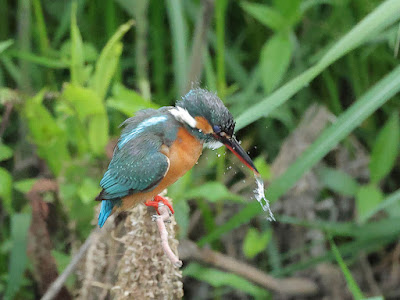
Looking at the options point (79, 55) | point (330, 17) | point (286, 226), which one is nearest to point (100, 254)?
point (79, 55)

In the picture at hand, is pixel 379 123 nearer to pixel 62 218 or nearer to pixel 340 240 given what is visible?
pixel 340 240

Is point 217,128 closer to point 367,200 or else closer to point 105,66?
point 105,66

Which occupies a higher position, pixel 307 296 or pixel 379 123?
pixel 379 123

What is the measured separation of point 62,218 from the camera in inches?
103

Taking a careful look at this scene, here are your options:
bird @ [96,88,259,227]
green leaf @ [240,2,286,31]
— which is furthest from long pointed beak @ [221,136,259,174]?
green leaf @ [240,2,286,31]

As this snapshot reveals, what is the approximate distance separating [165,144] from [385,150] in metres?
1.50

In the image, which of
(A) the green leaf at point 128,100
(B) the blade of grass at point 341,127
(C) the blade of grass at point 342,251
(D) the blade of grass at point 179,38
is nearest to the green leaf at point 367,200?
(C) the blade of grass at point 342,251

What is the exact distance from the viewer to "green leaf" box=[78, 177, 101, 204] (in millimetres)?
2214

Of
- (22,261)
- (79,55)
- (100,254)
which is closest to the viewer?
(100,254)

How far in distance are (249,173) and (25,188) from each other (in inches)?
38.9

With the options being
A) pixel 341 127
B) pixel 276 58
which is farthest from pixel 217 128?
pixel 276 58

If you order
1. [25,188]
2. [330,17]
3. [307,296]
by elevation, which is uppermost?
[330,17]

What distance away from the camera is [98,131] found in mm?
2377

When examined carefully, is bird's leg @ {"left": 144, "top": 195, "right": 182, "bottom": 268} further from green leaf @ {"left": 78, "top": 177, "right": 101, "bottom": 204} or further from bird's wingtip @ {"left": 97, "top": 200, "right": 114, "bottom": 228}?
green leaf @ {"left": 78, "top": 177, "right": 101, "bottom": 204}
